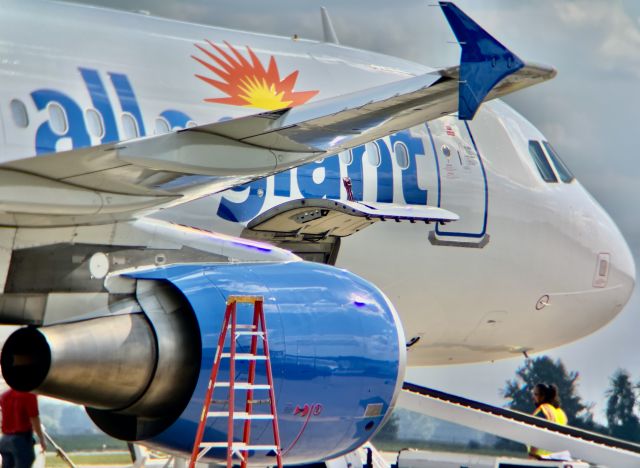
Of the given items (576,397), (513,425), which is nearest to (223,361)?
(513,425)

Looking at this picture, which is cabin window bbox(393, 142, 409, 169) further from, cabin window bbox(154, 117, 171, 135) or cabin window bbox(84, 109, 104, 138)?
cabin window bbox(84, 109, 104, 138)

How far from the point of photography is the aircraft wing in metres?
7.15

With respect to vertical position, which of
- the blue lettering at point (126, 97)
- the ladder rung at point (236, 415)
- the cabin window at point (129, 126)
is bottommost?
the ladder rung at point (236, 415)

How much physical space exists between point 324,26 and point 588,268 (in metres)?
3.45

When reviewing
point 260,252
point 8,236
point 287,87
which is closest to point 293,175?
point 287,87

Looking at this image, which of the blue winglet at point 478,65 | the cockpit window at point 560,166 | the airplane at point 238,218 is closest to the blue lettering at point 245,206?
the airplane at point 238,218

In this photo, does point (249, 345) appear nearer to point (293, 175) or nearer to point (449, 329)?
point (293, 175)

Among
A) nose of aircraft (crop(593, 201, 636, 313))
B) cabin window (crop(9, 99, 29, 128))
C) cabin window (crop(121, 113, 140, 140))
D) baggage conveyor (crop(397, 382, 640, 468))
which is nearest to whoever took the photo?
cabin window (crop(9, 99, 29, 128))

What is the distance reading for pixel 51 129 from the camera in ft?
30.1

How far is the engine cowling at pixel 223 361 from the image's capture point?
7.94 meters

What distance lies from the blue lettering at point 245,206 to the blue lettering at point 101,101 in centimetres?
104

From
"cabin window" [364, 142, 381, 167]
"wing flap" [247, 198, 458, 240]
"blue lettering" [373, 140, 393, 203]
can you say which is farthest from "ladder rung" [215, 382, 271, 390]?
"cabin window" [364, 142, 381, 167]

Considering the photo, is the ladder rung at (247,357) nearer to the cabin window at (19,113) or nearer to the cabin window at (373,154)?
the cabin window at (19,113)

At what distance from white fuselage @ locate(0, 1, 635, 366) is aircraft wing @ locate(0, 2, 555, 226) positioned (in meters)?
1.52
